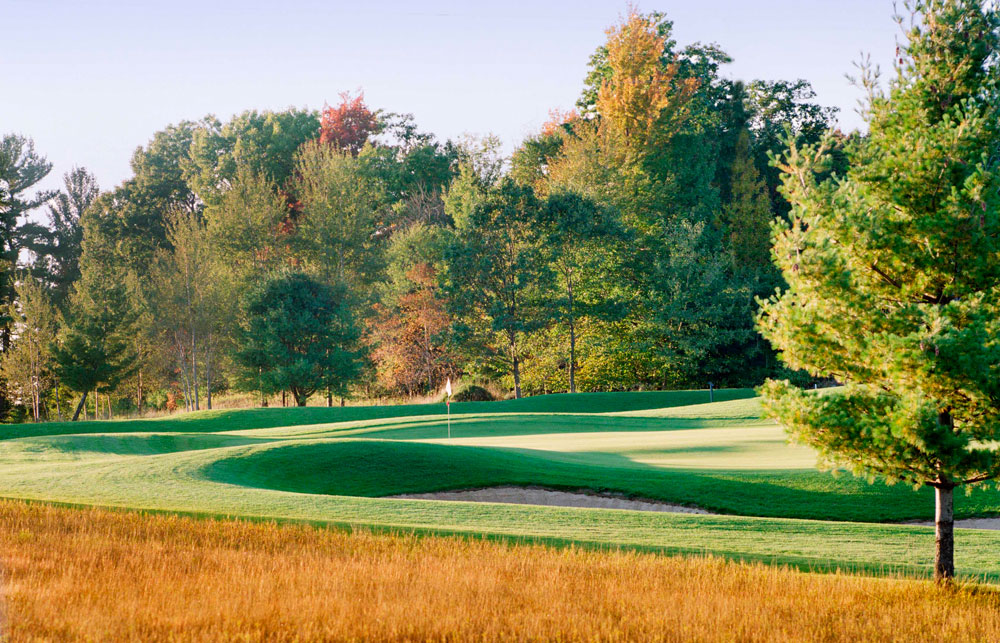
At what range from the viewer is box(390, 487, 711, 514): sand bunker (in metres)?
14.2

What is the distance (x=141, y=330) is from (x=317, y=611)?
A: 40339mm

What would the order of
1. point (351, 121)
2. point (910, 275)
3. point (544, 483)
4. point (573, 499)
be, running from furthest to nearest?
1. point (351, 121)
2. point (544, 483)
3. point (573, 499)
4. point (910, 275)

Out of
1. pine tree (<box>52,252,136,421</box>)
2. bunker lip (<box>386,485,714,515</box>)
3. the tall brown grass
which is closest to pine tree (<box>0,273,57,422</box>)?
pine tree (<box>52,252,136,421</box>)

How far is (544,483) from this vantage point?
14.9 meters

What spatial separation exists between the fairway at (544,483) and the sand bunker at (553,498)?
12 centimetres

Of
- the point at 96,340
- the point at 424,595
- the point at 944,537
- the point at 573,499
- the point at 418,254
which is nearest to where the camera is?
the point at 424,595

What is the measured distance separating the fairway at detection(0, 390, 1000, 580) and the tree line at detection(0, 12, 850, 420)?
47.9ft

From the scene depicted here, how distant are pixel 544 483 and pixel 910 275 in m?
7.95

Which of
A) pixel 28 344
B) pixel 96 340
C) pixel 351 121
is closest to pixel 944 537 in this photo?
pixel 96 340

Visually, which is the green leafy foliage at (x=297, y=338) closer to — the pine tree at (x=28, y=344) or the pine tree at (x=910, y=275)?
the pine tree at (x=28, y=344)

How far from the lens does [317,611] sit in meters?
6.75

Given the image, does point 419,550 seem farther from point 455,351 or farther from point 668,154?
point 668,154

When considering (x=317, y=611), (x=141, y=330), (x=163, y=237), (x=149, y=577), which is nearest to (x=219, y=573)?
(x=149, y=577)

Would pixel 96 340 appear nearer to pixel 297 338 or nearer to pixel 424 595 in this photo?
pixel 297 338
